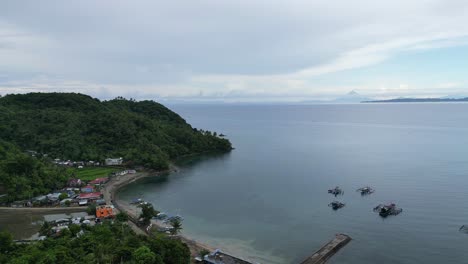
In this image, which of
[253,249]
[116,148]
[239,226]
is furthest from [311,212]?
[116,148]

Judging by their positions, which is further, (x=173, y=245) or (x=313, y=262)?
(x=313, y=262)

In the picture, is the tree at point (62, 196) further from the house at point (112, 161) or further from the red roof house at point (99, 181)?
the house at point (112, 161)

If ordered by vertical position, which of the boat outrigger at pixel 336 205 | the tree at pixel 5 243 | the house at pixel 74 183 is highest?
the tree at pixel 5 243

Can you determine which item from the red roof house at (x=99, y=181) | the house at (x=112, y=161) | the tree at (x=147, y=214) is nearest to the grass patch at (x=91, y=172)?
the red roof house at (x=99, y=181)

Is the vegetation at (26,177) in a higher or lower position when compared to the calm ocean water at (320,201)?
higher

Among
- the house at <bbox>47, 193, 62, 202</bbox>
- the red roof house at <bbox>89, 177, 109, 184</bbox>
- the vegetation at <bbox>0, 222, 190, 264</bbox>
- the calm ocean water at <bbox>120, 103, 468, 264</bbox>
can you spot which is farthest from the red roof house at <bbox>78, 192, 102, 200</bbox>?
the vegetation at <bbox>0, 222, 190, 264</bbox>

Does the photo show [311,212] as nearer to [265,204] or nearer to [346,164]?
[265,204]
